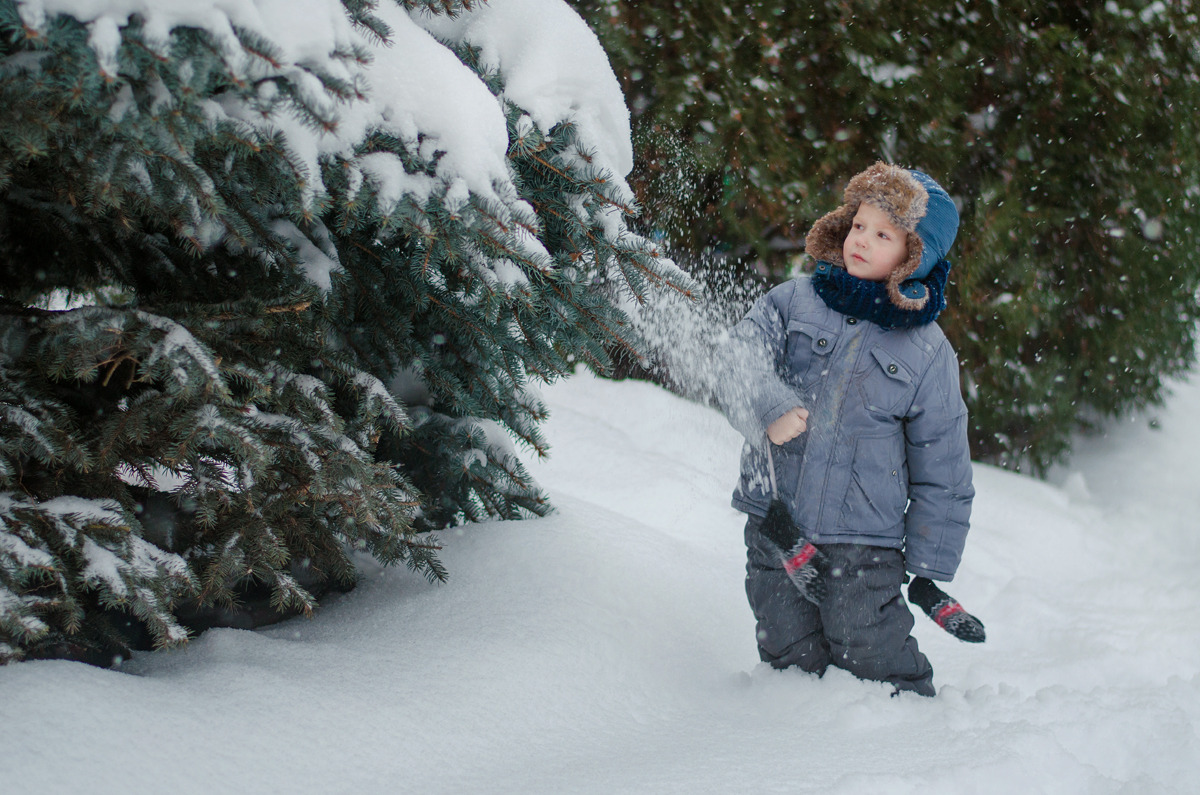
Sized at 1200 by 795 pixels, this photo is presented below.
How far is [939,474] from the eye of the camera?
7.14 ft

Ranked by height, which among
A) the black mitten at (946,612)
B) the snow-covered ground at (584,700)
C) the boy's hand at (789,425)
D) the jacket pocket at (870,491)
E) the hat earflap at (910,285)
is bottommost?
the snow-covered ground at (584,700)

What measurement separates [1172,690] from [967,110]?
302cm

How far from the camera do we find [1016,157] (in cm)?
448

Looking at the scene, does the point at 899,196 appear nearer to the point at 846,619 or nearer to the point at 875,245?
the point at 875,245

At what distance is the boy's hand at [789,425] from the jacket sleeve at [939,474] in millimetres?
285

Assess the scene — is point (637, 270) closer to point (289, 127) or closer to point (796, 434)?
point (796, 434)

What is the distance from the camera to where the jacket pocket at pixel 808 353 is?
2203 millimetres

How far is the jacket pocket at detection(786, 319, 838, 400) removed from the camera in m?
2.20

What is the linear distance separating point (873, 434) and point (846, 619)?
0.46 m

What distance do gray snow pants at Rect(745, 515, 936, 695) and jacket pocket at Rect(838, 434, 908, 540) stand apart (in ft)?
0.20

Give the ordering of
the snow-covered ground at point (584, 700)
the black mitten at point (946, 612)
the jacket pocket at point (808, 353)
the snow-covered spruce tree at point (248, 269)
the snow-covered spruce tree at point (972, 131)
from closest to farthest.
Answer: the snow-covered spruce tree at point (248, 269)
the snow-covered ground at point (584, 700)
the black mitten at point (946, 612)
the jacket pocket at point (808, 353)
the snow-covered spruce tree at point (972, 131)

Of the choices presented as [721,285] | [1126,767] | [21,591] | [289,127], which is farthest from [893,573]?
[721,285]

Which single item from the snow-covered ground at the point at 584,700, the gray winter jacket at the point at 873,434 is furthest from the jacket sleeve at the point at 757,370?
the snow-covered ground at the point at 584,700

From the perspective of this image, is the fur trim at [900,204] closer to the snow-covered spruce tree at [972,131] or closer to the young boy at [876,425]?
the young boy at [876,425]
